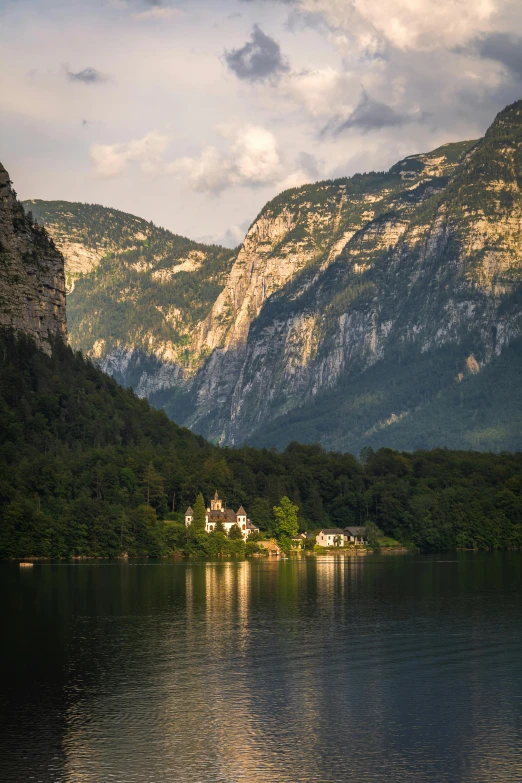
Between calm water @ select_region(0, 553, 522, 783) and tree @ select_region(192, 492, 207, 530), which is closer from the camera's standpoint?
calm water @ select_region(0, 553, 522, 783)

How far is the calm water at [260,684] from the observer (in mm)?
56188

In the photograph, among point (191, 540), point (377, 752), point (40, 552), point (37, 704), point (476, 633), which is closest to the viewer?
point (377, 752)

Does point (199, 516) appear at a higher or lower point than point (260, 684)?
higher

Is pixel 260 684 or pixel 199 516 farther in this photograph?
pixel 199 516

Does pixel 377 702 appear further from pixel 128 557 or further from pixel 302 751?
pixel 128 557

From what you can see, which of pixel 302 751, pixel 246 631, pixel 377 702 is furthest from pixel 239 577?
pixel 302 751

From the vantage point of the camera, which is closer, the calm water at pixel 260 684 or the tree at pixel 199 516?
the calm water at pixel 260 684

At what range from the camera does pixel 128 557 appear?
18588cm

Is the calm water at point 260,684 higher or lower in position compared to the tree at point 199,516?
lower

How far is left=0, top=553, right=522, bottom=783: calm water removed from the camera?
5619 centimetres

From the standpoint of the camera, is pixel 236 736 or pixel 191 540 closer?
pixel 236 736

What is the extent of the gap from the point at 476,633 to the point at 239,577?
186 ft

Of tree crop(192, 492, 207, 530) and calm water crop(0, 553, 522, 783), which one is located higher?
tree crop(192, 492, 207, 530)

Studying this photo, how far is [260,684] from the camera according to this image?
7394cm
